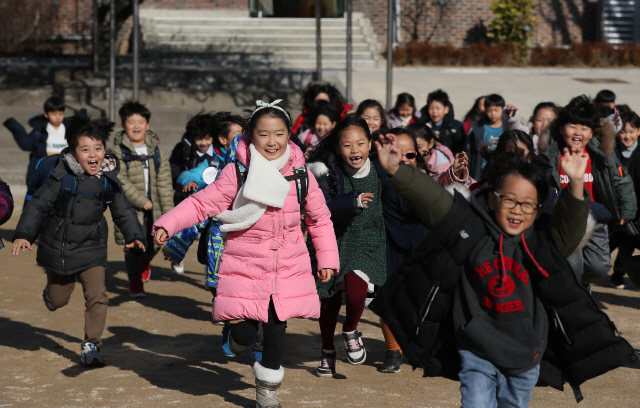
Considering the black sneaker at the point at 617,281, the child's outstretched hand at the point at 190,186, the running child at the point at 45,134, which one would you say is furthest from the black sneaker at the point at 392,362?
the running child at the point at 45,134

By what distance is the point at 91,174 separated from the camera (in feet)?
17.9

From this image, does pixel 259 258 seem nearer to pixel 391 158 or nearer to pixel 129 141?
pixel 391 158

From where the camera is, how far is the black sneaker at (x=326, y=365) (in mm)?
5238

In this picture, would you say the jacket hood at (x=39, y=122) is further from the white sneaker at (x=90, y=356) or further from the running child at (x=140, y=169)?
the white sneaker at (x=90, y=356)

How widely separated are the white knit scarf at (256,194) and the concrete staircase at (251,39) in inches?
646

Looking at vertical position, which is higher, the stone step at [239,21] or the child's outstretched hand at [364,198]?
the stone step at [239,21]

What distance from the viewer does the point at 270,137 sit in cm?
438

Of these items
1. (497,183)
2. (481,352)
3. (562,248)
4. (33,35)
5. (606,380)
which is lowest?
(606,380)

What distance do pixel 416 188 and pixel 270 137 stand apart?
117cm

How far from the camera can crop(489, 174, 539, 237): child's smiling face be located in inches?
137

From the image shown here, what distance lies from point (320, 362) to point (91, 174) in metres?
→ 1.98

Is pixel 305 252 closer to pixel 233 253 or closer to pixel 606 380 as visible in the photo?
pixel 233 253

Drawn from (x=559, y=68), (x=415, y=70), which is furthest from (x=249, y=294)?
(x=559, y=68)

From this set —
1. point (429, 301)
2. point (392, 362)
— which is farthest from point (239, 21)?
point (429, 301)
